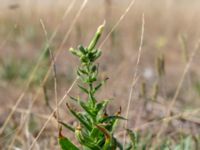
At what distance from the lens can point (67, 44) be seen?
6.43 metres

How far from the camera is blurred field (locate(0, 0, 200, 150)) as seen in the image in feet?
8.72

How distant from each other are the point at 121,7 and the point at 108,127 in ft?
22.5

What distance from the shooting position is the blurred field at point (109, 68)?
2658 mm

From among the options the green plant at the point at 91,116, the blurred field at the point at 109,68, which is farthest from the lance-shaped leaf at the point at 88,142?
the blurred field at the point at 109,68

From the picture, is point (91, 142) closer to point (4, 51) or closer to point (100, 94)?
point (100, 94)

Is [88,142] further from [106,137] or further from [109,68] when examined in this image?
[109,68]

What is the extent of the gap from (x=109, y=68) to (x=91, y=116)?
291cm

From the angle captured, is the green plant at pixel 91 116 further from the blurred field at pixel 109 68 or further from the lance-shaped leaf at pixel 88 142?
the blurred field at pixel 109 68

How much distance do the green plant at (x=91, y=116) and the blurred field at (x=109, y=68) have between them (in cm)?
55

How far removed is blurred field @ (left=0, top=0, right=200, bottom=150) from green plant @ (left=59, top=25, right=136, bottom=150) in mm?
548

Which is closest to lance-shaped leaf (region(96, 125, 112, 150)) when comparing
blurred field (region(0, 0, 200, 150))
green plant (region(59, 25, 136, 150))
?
green plant (region(59, 25, 136, 150))

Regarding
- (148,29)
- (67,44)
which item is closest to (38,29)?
(67,44)

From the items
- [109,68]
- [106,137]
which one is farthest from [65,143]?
[109,68]

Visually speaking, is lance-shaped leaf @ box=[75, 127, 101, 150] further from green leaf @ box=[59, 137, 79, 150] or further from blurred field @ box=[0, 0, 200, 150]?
blurred field @ box=[0, 0, 200, 150]
